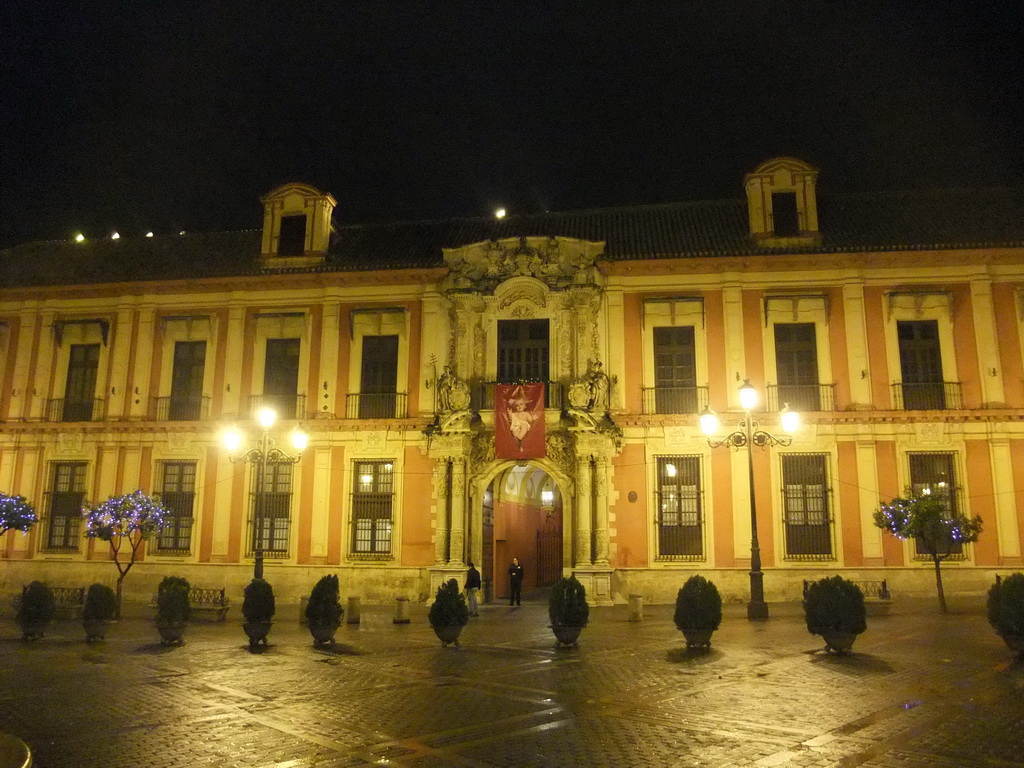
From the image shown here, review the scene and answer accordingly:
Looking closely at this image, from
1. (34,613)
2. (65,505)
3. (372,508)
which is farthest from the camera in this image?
(65,505)

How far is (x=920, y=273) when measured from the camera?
2356 cm

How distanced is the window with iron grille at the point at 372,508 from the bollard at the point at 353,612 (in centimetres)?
458

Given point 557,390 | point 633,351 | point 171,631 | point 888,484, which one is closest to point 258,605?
point 171,631

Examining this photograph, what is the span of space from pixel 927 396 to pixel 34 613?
75.3 ft

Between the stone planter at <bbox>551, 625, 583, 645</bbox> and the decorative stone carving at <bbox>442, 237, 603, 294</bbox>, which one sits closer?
the stone planter at <bbox>551, 625, 583, 645</bbox>

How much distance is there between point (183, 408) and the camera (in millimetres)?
26328

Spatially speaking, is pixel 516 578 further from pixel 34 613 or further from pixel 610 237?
pixel 34 613

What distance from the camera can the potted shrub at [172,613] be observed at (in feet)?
50.8

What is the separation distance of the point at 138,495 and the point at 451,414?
8.67m

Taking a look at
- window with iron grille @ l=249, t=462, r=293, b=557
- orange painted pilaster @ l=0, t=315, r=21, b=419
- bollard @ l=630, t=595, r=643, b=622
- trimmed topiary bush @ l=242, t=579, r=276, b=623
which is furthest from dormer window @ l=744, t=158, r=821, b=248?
orange painted pilaster @ l=0, t=315, r=21, b=419

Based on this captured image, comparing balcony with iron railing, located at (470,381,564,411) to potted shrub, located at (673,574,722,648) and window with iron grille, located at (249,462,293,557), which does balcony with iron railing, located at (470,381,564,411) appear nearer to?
window with iron grille, located at (249,462,293,557)

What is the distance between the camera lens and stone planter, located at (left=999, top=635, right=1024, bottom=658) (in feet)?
40.4

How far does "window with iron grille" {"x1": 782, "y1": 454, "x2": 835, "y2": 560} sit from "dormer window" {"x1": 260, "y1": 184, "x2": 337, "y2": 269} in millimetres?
16373

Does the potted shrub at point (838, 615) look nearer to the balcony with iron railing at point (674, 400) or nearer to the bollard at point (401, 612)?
the bollard at point (401, 612)
